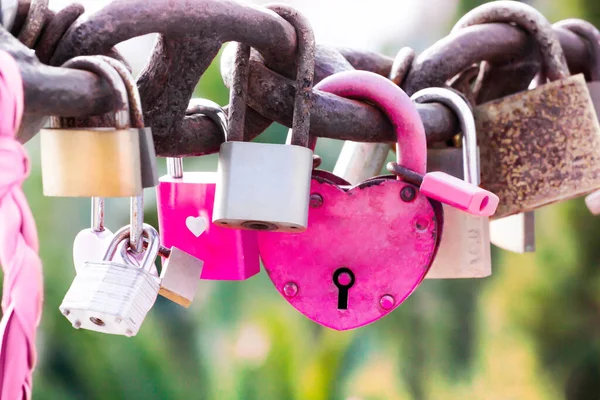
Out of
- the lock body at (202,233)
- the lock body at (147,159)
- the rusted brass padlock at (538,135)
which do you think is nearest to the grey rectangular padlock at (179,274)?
the lock body at (202,233)

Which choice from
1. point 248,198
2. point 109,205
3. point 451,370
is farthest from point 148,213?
point 248,198

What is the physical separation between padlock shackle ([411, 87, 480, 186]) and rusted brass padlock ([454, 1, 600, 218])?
5cm

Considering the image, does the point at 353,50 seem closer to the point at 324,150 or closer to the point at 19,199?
the point at 19,199

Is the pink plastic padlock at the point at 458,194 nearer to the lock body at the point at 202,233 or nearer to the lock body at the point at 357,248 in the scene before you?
the lock body at the point at 357,248

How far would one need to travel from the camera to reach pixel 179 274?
572mm

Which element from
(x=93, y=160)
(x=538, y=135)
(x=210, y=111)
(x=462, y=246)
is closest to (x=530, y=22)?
(x=538, y=135)

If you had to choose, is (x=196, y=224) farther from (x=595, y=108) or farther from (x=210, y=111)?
(x=595, y=108)

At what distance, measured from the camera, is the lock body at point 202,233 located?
60 centimetres

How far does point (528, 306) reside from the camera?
2414mm

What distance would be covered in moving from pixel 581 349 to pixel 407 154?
6.07ft

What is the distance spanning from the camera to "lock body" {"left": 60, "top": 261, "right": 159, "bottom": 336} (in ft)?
1.53

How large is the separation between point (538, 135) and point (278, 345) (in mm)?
2114

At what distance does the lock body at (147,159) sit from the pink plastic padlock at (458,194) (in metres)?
0.21

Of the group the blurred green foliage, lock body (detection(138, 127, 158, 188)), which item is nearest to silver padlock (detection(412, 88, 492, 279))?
lock body (detection(138, 127, 158, 188))
